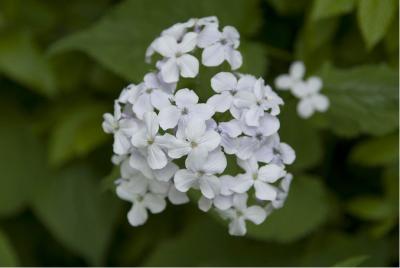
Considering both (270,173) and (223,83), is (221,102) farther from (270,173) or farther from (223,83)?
(270,173)

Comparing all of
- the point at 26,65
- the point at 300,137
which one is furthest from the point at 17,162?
the point at 300,137

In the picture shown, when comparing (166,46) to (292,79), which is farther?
(292,79)

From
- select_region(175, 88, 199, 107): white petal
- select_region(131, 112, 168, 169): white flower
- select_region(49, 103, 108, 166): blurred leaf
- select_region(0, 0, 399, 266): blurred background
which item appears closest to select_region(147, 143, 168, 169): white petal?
select_region(131, 112, 168, 169): white flower

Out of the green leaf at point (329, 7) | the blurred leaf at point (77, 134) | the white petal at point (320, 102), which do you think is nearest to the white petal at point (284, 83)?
the white petal at point (320, 102)

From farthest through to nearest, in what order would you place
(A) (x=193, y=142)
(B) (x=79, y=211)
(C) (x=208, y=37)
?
1. (B) (x=79, y=211)
2. (C) (x=208, y=37)
3. (A) (x=193, y=142)

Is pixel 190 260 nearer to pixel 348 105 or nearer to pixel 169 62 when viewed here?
pixel 348 105

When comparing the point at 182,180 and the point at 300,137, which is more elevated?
the point at 300,137

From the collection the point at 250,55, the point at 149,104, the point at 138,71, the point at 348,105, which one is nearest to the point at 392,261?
the point at 348,105
